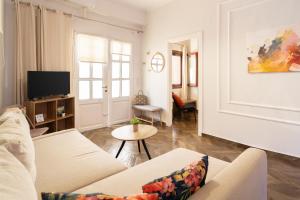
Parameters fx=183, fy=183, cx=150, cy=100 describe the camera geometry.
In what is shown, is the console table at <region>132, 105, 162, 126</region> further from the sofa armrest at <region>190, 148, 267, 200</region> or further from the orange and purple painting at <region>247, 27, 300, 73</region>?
the sofa armrest at <region>190, 148, 267, 200</region>

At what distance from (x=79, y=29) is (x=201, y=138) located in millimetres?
3538

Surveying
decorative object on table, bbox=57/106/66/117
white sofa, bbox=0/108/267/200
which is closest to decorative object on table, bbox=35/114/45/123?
decorative object on table, bbox=57/106/66/117

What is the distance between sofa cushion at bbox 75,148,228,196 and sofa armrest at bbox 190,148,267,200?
20cm

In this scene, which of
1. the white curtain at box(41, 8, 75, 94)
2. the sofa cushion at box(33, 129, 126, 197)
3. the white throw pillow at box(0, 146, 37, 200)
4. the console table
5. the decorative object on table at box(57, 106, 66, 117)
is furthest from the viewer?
the console table

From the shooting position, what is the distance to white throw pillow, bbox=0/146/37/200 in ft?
2.12

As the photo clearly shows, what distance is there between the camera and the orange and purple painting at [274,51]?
2625mm

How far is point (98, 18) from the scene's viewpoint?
4328 mm

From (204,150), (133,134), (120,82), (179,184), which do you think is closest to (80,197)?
(179,184)

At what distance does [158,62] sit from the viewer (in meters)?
4.91

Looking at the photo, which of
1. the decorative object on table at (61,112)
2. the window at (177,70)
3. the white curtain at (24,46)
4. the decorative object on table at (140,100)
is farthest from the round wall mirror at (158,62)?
the white curtain at (24,46)

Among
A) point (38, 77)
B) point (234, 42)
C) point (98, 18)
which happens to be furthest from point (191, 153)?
point (98, 18)

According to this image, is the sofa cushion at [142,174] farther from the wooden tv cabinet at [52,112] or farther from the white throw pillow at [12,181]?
the wooden tv cabinet at [52,112]

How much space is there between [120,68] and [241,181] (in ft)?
14.2

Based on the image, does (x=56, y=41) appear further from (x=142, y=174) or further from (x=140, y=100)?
(x=142, y=174)
